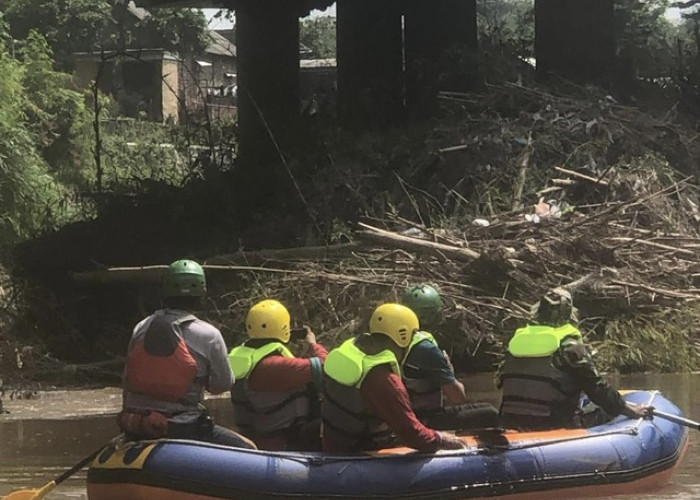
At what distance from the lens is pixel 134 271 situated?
49.3ft

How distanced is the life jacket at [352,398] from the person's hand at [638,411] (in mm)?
1807

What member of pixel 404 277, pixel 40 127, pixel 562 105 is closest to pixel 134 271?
pixel 404 277

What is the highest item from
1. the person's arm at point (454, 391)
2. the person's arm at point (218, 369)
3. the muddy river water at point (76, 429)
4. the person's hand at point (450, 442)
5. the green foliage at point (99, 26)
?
the green foliage at point (99, 26)

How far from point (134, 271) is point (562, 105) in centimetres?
690

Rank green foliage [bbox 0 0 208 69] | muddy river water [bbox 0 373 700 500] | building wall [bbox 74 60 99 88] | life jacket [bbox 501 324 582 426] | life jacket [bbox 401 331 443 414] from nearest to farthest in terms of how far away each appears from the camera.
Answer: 1. life jacket [bbox 401 331 443 414]
2. life jacket [bbox 501 324 582 426]
3. muddy river water [bbox 0 373 700 500]
4. green foliage [bbox 0 0 208 69]
5. building wall [bbox 74 60 99 88]

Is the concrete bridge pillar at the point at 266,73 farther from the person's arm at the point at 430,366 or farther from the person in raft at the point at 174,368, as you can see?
the person in raft at the point at 174,368

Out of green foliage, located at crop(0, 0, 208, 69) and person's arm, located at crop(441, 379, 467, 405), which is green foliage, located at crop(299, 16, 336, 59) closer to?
green foliage, located at crop(0, 0, 208, 69)

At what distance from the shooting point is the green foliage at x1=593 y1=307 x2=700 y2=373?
13.8 meters

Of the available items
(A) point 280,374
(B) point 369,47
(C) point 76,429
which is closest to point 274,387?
(A) point 280,374

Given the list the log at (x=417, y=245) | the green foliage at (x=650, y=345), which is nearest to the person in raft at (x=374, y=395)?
the log at (x=417, y=245)

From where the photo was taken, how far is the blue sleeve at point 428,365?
8.18 metres

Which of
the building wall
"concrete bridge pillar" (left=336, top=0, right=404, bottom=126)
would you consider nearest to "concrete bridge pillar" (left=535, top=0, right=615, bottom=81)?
"concrete bridge pillar" (left=336, top=0, right=404, bottom=126)

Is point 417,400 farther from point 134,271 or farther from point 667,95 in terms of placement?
point 667,95

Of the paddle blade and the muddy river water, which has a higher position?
the paddle blade
